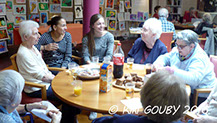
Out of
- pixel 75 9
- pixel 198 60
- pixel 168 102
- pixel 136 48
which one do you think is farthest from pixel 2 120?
pixel 75 9

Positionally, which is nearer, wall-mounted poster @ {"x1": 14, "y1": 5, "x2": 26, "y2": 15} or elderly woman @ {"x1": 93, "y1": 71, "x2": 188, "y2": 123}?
elderly woman @ {"x1": 93, "y1": 71, "x2": 188, "y2": 123}

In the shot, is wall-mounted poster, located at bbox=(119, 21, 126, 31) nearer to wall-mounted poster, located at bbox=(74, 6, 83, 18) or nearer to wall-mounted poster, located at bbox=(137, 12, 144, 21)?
wall-mounted poster, located at bbox=(137, 12, 144, 21)

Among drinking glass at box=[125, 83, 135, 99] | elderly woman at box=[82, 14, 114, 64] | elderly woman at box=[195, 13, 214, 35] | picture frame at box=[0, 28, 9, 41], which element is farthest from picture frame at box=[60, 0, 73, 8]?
drinking glass at box=[125, 83, 135, 99]

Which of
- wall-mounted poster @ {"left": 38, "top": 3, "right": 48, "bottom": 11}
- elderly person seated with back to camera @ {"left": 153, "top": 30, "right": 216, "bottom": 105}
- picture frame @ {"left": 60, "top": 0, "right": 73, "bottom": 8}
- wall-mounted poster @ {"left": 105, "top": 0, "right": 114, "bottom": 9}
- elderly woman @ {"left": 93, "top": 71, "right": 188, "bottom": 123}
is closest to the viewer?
elderly woman @ {"left": 93, "top": 71, "right": 188, "bottom": 123}

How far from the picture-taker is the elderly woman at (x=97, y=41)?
357 centimetres

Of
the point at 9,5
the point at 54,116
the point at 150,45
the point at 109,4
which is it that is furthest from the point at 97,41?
the point at 109,4

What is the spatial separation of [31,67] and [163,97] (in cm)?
194

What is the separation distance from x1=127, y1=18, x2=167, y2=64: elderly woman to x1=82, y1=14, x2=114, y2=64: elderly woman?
0.54 m

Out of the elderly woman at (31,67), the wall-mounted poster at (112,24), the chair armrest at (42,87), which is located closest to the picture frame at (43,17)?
the wall-mounted poster at (112,24)

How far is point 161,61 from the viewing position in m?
2.95

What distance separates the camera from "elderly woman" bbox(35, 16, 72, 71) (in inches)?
140

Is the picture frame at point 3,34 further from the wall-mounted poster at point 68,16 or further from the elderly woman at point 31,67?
the elderly woman at point 31,67

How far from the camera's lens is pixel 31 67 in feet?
9.08

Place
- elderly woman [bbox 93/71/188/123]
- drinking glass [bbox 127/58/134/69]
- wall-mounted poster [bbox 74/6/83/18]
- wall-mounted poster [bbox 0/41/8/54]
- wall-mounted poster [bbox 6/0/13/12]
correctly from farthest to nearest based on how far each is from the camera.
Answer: wall-mounted poster [bbox 74/6/83/18] → wall-mounted poster [bbox 6/0/13/12] → wall-mounted poster [bbox 0/41/8/54] → drinking glass [bbox 127/58/134/69] → elderly woman [bbox 93/71/188/123]
